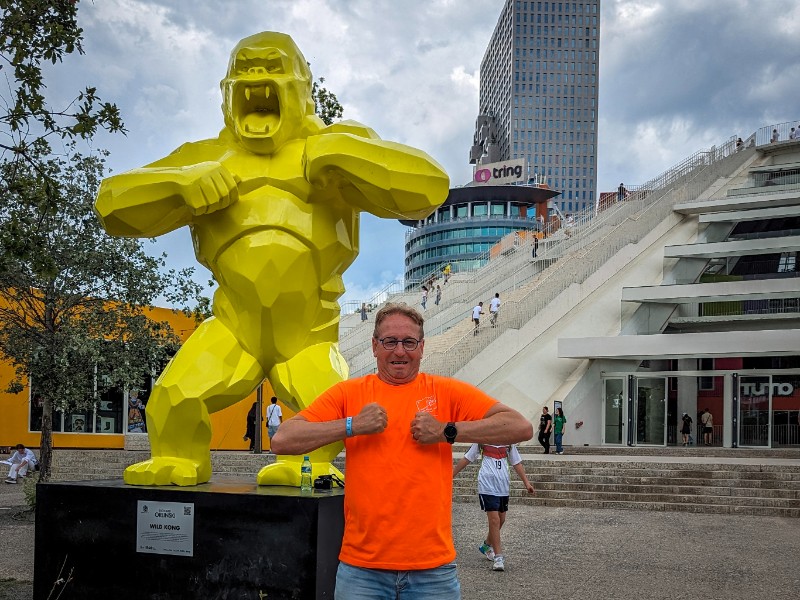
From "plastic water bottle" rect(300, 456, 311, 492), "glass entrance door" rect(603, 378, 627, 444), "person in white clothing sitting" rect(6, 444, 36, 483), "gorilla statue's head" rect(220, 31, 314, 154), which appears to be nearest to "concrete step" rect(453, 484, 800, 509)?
"person in white clothing sitting" rect(6, 444, 36, 483)

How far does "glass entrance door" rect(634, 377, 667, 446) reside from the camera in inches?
959

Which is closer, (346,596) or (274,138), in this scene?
(346,596)

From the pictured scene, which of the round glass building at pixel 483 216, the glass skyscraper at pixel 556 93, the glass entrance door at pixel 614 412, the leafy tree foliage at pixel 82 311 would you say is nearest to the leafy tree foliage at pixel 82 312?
the leafy tree foliage at pixel 82 311

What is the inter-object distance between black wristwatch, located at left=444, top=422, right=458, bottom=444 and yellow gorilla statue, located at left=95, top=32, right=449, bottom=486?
1869 millimetres

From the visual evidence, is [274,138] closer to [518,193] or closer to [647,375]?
[647,375]

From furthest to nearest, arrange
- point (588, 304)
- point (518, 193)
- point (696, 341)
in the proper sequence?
point (518, 193) → point (588, 304) → point (696, 341)

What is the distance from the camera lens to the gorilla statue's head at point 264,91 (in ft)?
15.3

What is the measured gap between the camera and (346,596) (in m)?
2.78

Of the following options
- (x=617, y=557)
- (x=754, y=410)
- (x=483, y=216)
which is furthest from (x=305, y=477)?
(x=483, y=216)

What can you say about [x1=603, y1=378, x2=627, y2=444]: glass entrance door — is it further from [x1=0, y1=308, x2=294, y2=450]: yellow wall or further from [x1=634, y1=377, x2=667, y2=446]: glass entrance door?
[x1=0, y1=308, x2=294, y2=450]: yellow wall

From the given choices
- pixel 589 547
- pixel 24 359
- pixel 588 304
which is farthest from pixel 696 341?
pixel 24 359

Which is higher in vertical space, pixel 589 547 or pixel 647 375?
pixel 647 375

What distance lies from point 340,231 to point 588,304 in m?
23.5

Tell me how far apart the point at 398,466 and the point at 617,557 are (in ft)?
22.0
